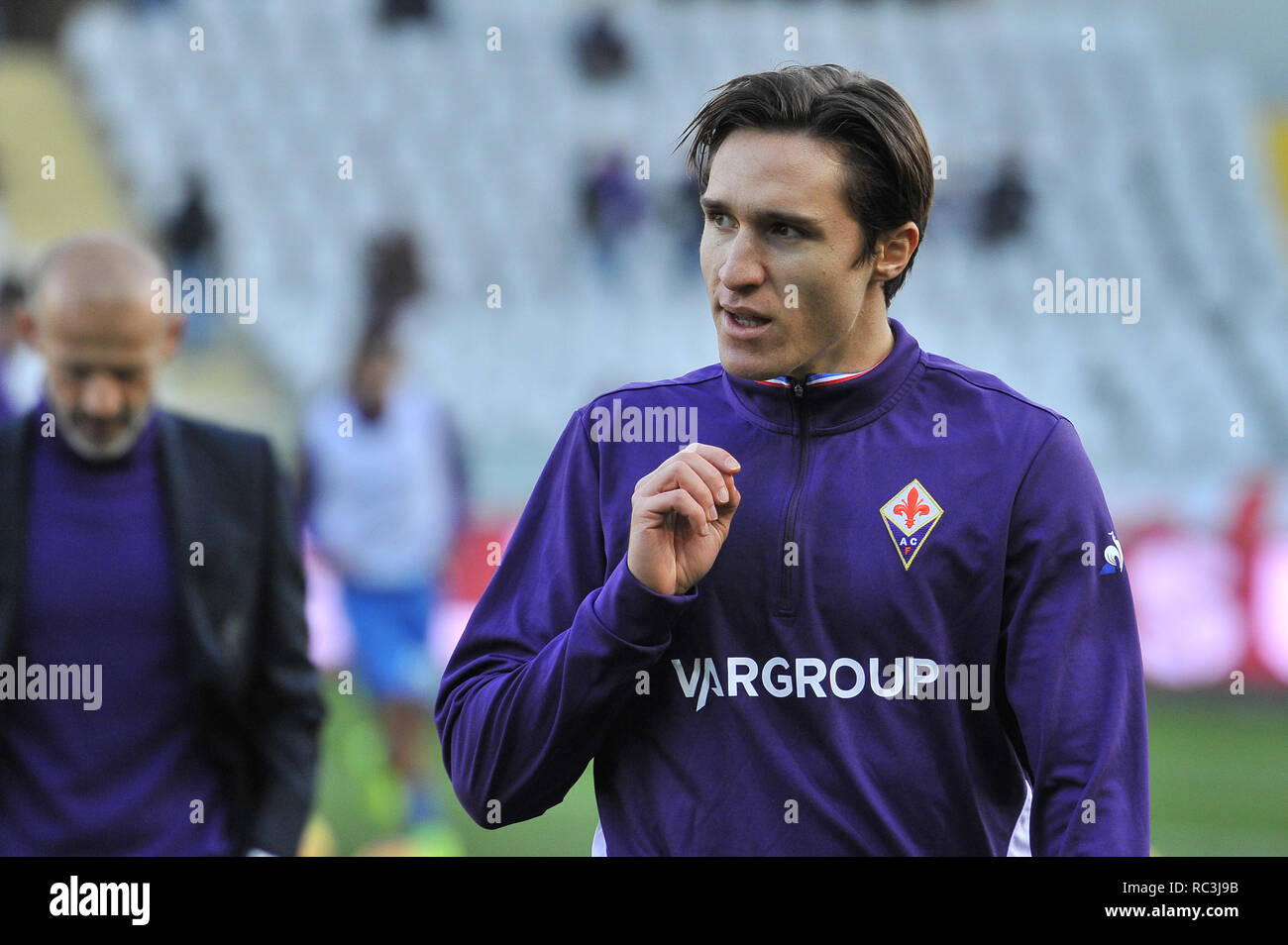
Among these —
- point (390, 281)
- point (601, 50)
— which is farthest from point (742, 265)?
point (601, 50)

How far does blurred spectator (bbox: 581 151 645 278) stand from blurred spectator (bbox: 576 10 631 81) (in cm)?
146

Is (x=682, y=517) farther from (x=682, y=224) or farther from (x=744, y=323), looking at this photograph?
(x=682, y=224)

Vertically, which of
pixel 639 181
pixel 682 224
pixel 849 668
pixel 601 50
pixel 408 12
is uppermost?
pixel 408 12

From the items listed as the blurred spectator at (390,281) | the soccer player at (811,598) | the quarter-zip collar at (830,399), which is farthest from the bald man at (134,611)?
the blurred spectator at (390,281)

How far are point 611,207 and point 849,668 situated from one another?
1134cm

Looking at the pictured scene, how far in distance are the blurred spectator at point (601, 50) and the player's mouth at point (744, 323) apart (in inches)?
499

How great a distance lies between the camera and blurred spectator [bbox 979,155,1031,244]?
12.7 meters

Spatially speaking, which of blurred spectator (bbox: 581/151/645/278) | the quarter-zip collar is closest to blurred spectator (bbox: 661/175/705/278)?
blurred spectator (bbox: 581/151/645/278)

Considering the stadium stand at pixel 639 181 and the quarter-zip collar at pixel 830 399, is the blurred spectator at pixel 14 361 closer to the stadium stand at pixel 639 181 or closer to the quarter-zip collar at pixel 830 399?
the stadium stand at pixel 639 181

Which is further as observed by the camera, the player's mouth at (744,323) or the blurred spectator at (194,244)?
the blurred spectator at (194,244)

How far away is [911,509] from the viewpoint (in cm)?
180

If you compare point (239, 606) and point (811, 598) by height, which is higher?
point (239, 606)

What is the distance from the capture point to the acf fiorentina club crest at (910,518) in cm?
178

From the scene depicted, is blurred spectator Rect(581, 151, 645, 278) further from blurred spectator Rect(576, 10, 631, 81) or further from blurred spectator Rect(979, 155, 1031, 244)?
blurred spectator Rect(979, 155, 1031, 244)
